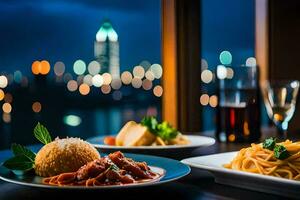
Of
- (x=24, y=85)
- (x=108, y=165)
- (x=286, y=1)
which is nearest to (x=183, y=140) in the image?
(x=108, y=165)

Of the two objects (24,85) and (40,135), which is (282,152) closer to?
(40,135)

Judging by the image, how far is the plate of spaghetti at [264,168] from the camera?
0.99 m

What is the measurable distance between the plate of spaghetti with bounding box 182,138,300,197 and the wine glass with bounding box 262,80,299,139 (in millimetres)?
684

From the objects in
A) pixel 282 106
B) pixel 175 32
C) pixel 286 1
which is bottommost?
pixel 282 106

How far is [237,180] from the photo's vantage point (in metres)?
1.06

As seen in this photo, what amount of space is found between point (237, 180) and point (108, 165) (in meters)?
0.26

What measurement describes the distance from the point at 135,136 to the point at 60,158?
1.54 feet

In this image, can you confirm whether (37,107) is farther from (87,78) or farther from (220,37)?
(220,37)

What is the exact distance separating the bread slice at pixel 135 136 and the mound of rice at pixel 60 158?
41 centimetres

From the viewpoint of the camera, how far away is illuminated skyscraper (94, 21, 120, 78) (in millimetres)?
2705

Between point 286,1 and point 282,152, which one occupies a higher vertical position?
point 286,1

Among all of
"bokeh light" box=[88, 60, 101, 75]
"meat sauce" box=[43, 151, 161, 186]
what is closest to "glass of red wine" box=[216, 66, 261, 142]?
"meat sauce" box=[43, 151, 161, 186]

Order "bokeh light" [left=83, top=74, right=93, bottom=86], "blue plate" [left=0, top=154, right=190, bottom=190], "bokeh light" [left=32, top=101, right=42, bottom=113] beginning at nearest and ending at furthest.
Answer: "blue plate" [left=0, top=154, right=190, bottom=190] → "bokeh light" [left=83, top=74, right=93, bottom=86] → "bokeh light" [left=32, top=101, right=42, bottom=113]

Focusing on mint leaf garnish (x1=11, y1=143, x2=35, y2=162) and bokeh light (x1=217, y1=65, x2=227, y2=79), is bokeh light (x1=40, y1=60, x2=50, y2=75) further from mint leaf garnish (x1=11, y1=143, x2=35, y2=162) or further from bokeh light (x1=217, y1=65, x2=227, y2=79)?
mint leaf garnish (x1=11, y1=143, x2=35, y2=162)
